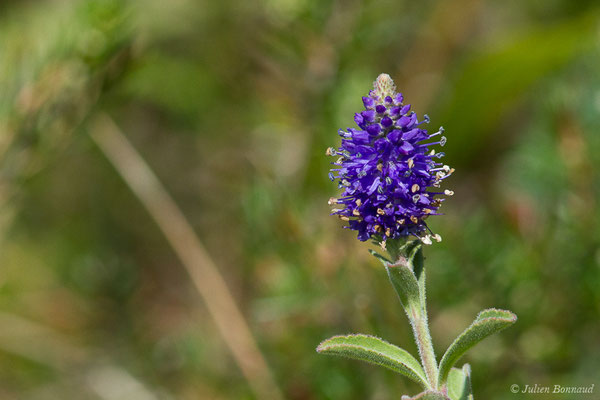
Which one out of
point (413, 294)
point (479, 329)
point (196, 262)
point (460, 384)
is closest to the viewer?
point (479, 329)

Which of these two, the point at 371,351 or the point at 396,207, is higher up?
the point at 396,207

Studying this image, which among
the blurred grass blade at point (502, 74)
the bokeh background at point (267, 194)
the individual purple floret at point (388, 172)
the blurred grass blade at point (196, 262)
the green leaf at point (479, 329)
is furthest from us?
→ the blurred grass blade at point (502, 74)

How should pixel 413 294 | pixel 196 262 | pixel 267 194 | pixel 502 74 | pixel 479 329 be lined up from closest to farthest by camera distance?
pixel 479 329
pixel 413 294
pixel 267 194
pixel 196 262
pixel 502 74

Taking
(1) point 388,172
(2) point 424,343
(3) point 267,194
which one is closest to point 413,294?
(2) point 424,343

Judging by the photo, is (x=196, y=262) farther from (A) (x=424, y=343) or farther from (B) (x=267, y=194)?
(A) (x=424, y=343)

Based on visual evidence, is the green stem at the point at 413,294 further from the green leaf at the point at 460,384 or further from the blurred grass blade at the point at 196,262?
the blurred grass blade at the point at 196,262

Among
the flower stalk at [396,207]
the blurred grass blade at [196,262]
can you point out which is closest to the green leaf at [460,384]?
the flower stalk at [396,207]
